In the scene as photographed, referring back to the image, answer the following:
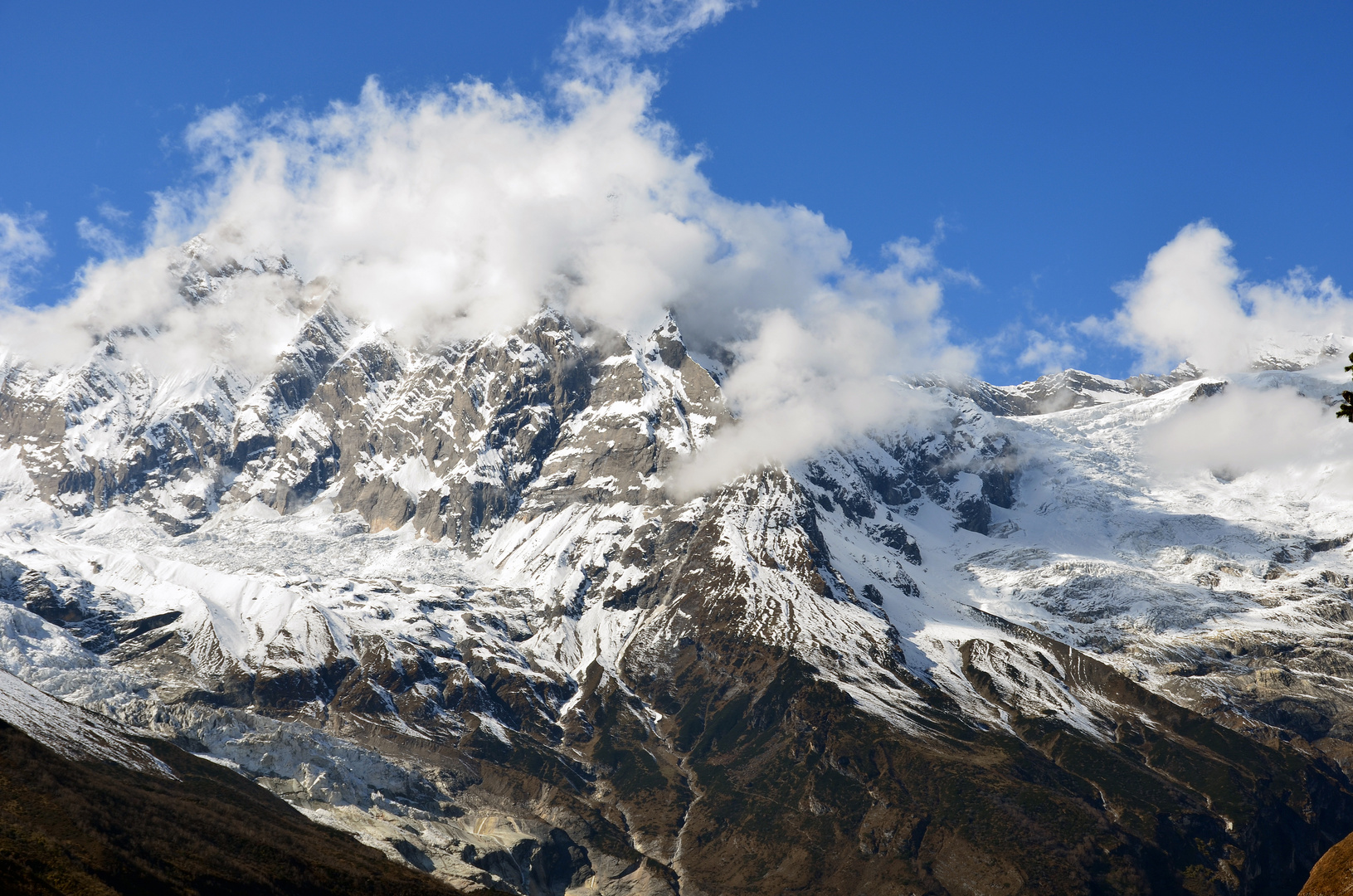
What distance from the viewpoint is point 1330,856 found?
334 feet

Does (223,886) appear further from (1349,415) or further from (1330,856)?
(1349,415)

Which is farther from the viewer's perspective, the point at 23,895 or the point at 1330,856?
the point at 23,895

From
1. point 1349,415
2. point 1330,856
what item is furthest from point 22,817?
point 1349,415

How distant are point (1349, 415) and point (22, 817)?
197602 millimetres

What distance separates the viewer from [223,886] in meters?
196

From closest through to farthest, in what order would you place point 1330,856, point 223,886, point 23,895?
1. point 1330,856
2. point 23,895
3. point 223,886

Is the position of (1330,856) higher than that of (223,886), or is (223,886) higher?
(1330,856)

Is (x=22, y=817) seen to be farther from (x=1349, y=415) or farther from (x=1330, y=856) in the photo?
(x=1349, y=415)

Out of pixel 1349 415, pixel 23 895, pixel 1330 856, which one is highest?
pixel 1349 415

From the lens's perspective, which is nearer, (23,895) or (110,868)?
(23,895)

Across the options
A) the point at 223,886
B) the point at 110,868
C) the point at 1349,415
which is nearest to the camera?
the point at 1349,415

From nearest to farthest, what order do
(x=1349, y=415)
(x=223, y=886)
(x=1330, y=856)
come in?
(x=1349, y=415)
(x=1330, y=856)
(x=223, y=886)

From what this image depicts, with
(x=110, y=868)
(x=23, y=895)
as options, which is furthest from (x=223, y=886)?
(x=23, y=895)

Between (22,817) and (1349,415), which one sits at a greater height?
(1349,415)
